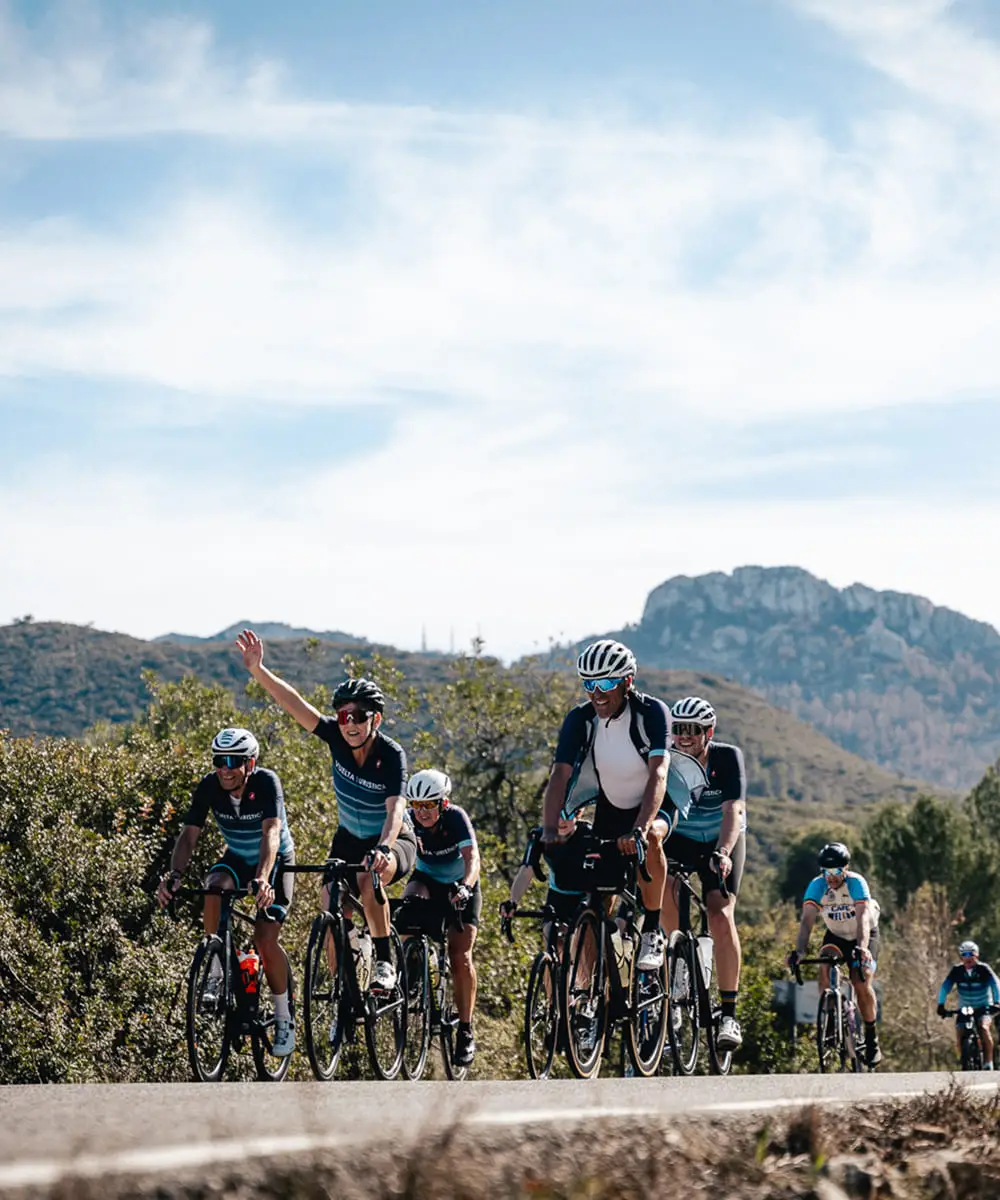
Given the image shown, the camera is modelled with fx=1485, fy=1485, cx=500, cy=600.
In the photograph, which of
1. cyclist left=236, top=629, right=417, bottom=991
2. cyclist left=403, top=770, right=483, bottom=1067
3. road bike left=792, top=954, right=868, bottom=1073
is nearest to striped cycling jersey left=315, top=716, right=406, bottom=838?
cyclist left=236, top=629, right=417, bottom=991

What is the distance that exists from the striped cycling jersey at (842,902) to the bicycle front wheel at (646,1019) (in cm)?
524

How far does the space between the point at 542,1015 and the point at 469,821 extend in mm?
1348

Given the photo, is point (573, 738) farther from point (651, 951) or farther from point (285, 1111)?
point (285, 1111)

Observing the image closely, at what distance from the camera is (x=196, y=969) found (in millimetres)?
8836

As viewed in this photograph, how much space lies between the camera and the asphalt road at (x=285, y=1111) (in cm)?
361

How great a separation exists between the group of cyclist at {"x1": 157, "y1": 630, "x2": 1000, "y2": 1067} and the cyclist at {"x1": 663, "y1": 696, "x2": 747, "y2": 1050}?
10 millimetres

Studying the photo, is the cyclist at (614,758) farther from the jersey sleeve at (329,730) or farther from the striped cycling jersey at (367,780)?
the jersey sleeve at (329,730)

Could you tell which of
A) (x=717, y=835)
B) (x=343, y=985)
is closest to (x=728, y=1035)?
(x=717, y=835)

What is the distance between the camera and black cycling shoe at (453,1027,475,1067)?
9.95 m

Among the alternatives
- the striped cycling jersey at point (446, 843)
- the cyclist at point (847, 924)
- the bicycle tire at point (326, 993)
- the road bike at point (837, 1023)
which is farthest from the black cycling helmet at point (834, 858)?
the bicycle tire at point (326, 993)

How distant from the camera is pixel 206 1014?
8922 mm

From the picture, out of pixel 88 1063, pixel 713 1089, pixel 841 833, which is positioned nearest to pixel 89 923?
pixel 88 1063

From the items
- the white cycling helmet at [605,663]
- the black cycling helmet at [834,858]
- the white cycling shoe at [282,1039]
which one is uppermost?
the white cycling helmet at [605,663]

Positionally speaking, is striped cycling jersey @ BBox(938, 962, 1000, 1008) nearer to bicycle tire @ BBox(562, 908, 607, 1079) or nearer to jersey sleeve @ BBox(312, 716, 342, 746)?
bicycle tire @ BBox(562, 908, 607, 1079)
